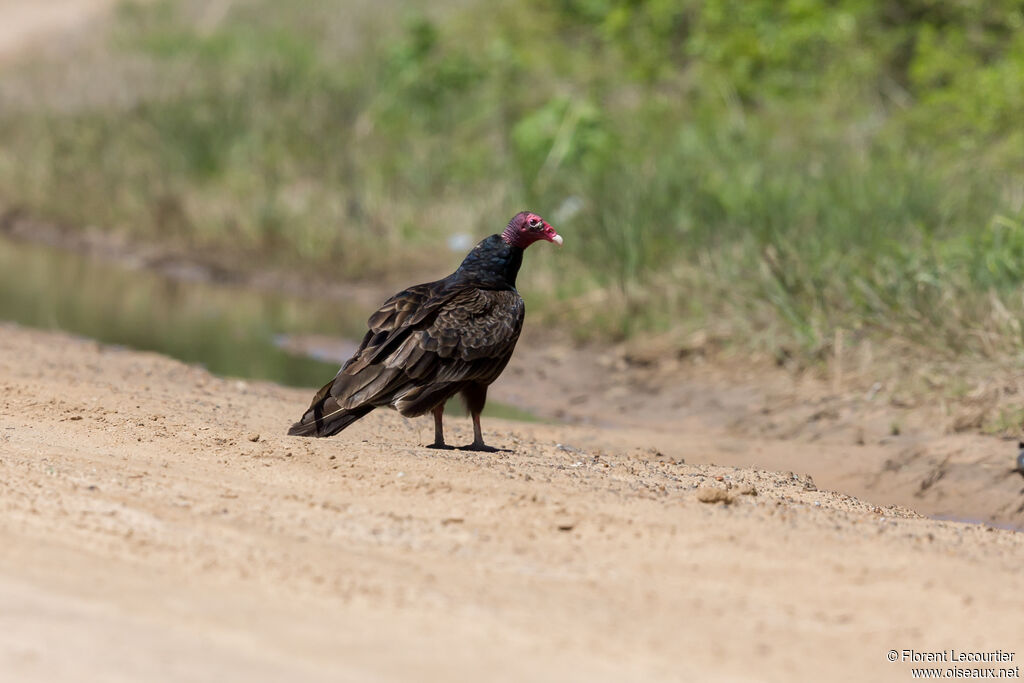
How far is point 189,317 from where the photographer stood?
1479 cm

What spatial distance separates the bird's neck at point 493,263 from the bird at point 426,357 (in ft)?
0.45

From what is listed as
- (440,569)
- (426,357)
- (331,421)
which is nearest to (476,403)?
(426,357)

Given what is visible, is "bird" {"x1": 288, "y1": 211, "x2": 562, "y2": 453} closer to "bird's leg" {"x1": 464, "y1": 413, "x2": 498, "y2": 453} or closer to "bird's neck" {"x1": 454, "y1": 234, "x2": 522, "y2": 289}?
"bird's leg" {"x1": 464, "y1": 413, "x2": 498, "y2": 453}

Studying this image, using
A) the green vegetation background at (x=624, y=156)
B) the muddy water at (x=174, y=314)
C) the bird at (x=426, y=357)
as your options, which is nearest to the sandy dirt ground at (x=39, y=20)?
the green vegetation background at (x=624, y=156)

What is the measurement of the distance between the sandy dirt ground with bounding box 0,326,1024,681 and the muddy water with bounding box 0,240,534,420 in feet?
15.4

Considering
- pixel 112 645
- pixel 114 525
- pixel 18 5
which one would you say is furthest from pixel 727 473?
pixel 18 5

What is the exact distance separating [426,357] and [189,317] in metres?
8.35

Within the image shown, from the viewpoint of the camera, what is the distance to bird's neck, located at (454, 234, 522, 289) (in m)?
7.77

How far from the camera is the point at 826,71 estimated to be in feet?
59.7

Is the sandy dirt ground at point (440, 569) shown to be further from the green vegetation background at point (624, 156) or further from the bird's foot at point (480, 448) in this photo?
the green vegetation background at point (624, 156)

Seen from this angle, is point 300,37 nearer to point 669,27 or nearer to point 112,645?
point 669,27

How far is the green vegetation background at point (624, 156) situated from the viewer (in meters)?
10.7

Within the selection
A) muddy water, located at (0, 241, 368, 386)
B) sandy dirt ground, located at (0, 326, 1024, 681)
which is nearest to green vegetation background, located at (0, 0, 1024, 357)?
muddy water, located at (0, 241, 368, 386)

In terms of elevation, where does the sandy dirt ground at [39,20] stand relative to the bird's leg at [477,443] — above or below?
above
